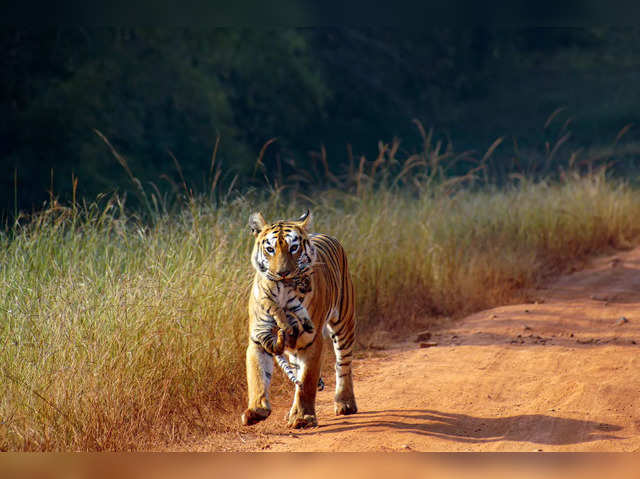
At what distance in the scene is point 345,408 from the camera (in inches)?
138

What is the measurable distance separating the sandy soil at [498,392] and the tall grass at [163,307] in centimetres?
34

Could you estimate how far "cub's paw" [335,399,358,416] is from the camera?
3506 millimetres

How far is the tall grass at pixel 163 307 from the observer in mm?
3154

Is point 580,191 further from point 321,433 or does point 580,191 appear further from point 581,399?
point 321,433

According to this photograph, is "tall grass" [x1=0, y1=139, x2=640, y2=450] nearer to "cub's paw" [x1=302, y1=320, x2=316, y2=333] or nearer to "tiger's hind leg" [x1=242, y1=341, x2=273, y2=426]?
"tiger's hind leg" [x1=242, y1=341, x2=273, y2=426]

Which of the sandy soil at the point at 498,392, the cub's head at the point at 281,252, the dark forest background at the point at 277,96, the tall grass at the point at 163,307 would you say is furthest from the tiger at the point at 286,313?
the dark forest background at the point at 277,96

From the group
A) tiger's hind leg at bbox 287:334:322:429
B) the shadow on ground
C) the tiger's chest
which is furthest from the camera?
the shadow on ground

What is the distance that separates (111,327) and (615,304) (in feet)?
13.3

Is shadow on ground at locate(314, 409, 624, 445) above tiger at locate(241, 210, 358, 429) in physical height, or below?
below

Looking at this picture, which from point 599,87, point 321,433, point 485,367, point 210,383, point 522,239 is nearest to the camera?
point 321,433

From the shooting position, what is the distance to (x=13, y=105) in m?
10.9

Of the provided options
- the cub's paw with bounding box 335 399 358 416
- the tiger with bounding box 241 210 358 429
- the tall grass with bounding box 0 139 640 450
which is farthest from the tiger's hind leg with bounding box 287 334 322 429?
the tall grass with bounding box 0 139 640 450

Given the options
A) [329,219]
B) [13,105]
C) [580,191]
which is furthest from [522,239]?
[13,105]

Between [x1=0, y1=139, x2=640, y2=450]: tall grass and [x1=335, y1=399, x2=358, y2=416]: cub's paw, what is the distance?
0.51m
